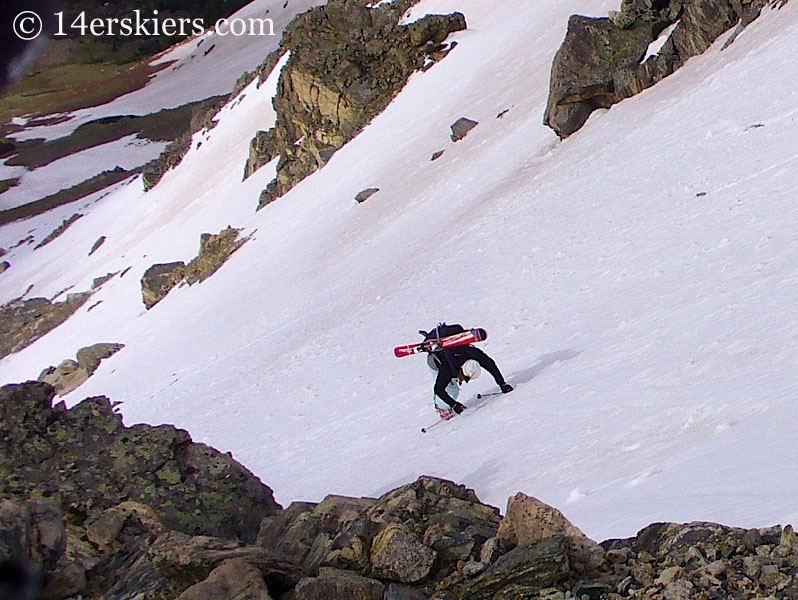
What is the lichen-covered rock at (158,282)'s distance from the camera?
32094mm

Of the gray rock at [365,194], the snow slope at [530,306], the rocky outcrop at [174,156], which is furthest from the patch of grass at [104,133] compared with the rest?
the gray rock at [365,194]

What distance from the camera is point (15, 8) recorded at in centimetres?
198

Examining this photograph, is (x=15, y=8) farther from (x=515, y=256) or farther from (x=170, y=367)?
(x=170, y=367)

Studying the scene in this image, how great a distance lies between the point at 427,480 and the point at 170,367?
17.3 m

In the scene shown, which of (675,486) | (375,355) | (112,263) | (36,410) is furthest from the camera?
(112,263)

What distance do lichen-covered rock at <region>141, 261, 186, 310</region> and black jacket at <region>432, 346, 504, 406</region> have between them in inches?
902

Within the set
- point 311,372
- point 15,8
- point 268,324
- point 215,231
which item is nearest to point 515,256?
point 311,372

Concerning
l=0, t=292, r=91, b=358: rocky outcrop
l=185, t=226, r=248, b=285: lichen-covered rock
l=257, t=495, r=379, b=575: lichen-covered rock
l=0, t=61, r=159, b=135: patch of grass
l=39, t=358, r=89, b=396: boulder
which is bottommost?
l=0, t=292, r=91, b=358: rocky outcrop

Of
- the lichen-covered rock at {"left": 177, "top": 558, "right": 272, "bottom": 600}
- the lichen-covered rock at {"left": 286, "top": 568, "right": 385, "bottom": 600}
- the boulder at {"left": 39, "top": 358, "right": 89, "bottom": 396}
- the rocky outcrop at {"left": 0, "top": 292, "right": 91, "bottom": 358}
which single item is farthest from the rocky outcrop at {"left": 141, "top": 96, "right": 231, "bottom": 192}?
the lichen-covered rock at {"left": 286, "top": 568, "right": 385, "bottom": 600}

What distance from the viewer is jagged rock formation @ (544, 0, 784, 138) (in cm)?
2081

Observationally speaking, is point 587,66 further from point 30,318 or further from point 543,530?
point 30,318

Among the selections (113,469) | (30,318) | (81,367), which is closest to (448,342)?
(113,469)

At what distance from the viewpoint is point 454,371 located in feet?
33.6

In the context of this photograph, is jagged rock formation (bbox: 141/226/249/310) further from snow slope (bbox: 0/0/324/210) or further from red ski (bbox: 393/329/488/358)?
snow slope (bbox: 0/0/324/210)
